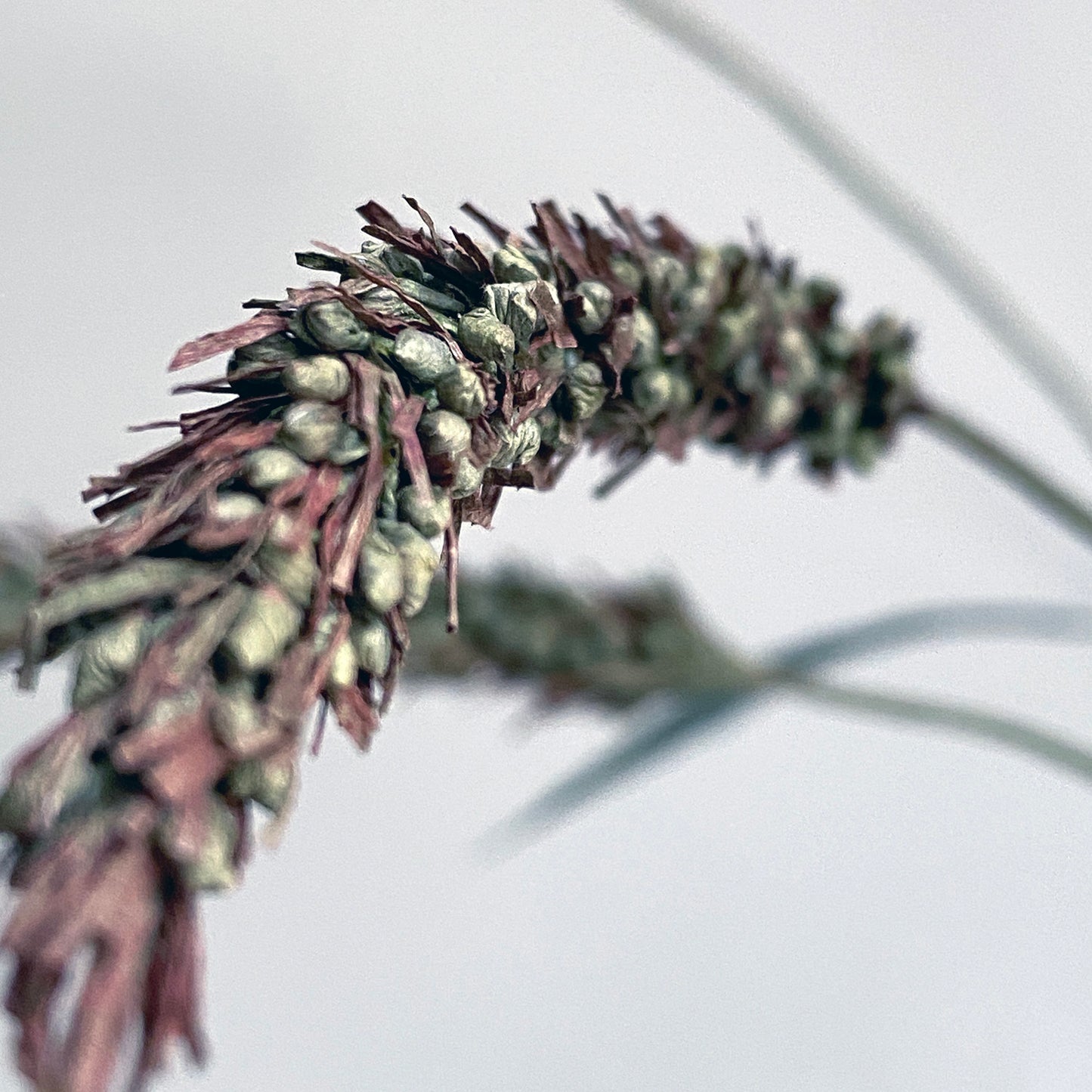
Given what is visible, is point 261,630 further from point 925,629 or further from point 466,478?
point 925,629

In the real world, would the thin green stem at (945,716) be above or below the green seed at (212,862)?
above

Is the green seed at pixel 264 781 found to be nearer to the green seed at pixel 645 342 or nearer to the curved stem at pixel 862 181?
the green seed at pixel 645 342

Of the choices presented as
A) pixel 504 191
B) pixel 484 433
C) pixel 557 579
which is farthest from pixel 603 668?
pixel 504 191

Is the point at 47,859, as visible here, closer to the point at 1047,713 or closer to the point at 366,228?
the point at 366,228

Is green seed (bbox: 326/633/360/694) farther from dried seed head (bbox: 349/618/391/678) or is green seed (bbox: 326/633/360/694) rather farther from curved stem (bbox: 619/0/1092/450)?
curved stem (bbox: 619/0/1092/450)

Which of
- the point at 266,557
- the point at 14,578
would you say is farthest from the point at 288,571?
the point at 14,578

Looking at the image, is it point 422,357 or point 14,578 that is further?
point 14,578

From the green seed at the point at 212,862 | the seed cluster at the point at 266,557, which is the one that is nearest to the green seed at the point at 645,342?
the seed cluster at the point at 266,557

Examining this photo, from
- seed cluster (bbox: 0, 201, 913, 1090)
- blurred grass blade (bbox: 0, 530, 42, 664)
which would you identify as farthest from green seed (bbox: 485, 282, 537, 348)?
blurred grass blade (bbox: 0, 530, 42, 664)
